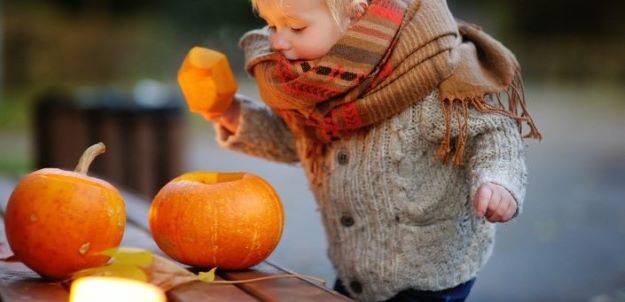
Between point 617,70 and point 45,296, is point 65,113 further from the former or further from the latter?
point 617,70

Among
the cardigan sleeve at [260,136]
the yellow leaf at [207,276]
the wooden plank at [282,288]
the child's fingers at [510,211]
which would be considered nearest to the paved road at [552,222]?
the cardigan sleeve at [260,136]

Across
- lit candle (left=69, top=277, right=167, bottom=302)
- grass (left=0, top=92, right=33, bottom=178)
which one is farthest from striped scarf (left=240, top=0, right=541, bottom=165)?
grass (left=0, top=92, right=33, bottom=178)

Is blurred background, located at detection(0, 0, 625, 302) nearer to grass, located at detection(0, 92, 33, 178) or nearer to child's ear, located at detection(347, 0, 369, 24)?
grass, located at detection(0, 92, 33, 178)

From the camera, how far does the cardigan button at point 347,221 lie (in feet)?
8.45

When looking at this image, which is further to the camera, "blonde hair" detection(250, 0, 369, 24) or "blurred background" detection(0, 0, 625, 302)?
"blurred background" detection(0, 0, 625, 302)

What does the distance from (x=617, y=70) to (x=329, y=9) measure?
16076 mm

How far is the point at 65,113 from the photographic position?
5.95 m

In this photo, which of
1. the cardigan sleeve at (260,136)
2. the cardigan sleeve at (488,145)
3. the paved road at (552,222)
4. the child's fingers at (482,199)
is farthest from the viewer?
the paved road at (552,222)

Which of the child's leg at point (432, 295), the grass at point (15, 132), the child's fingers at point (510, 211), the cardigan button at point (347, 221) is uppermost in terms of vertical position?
the child's fingers at point (510, 211)

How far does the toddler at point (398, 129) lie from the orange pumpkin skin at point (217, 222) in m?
0.26

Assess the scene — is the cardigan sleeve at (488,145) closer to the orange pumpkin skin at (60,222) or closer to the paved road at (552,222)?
the orange pumpkin skin at (60,222)

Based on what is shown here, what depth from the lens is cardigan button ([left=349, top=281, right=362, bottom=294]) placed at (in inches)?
103

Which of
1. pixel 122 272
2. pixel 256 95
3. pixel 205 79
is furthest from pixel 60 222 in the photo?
pixel 256 95

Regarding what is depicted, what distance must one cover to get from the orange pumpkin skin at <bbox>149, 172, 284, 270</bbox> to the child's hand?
0.49 metres
